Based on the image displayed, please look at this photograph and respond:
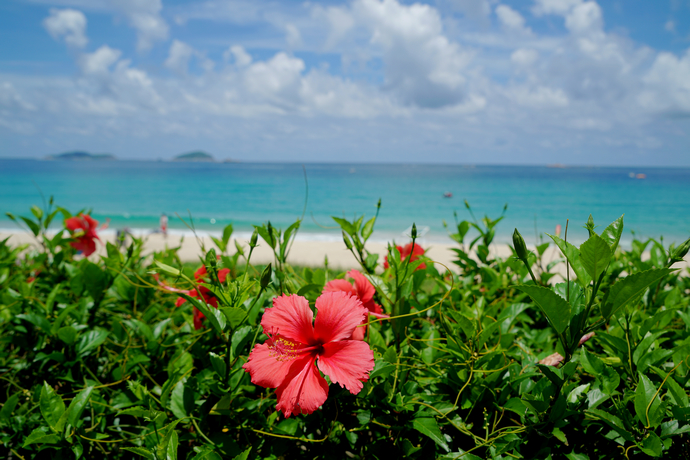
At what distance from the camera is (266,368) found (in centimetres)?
78

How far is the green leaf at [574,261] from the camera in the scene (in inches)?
30.3

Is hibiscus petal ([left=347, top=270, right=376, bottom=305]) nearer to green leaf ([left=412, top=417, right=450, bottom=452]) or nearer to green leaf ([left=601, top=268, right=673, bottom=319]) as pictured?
green leaf ([left=412, top=417, right=450, bottom=452])

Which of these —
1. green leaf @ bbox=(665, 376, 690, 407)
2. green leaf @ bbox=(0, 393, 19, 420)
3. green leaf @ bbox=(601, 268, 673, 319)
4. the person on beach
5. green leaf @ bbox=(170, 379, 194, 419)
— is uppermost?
green leaf @ bbox=(601, 268, 673, 319)

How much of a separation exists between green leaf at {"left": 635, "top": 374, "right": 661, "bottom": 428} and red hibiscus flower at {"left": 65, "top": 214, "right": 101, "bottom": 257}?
2075 millimetres

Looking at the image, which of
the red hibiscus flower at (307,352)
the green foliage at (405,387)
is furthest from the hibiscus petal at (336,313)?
the green foliage at (405,387)

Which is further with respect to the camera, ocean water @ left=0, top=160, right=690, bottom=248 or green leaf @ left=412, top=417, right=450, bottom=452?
ocean water @ left=0, top=160, right=690, bottom=248

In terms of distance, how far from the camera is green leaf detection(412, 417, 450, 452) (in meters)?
0.83

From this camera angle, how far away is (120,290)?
1.44 m

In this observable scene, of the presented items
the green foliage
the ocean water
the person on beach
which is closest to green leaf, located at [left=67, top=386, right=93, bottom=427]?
the green foliage

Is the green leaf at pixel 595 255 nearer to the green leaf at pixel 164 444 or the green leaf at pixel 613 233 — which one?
the green leaf at pixel 613 233

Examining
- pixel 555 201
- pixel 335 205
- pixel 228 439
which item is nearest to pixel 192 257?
pixel 228 439

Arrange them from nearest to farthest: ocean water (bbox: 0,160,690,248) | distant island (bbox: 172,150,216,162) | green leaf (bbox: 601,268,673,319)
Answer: green leaf (bbox: 601,268,673,319) < ocean water (bbox: 0,160,690,248) < distant island (bbox: 172,150,216,162)

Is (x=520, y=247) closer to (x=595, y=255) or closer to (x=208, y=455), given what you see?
(x=595, y=255)

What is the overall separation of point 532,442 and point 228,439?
0.67 meters
